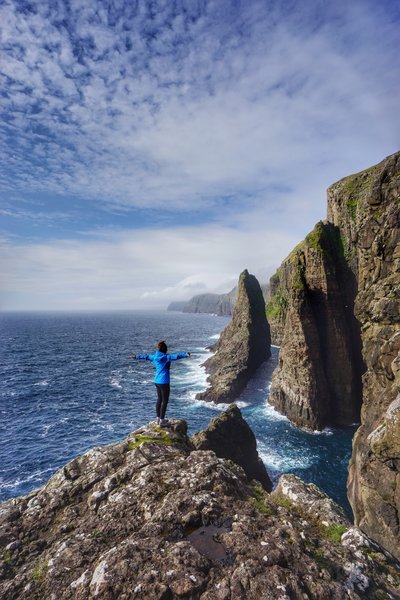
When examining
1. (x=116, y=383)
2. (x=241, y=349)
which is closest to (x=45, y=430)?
(x=116, y=383)

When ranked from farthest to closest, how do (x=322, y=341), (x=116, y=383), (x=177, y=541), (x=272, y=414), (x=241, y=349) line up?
(x=241, y=349)
(x=116, y=383)
(x=272, y=414)
(x=322, y=341)
(x=177, y=541)

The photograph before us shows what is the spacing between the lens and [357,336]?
179 feet

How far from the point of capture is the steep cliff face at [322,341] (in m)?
51.6

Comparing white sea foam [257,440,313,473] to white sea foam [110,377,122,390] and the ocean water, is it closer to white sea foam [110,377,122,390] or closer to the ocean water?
the ocean water

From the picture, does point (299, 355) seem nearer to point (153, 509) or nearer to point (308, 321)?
point (308, 321)

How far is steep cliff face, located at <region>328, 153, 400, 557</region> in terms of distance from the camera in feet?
70.2

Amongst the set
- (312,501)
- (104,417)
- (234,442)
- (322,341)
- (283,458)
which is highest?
(322,341)

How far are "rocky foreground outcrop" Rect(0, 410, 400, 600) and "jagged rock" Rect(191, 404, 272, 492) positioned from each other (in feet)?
82.5

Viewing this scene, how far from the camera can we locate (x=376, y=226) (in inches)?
1149

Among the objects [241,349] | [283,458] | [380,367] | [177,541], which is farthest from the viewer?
[241,349]

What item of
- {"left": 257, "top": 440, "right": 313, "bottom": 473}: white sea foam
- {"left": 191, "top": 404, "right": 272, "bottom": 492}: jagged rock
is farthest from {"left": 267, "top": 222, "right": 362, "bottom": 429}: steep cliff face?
{"left": 191, "top": 404, "right": 272, "bottom": 492}: jagged rock

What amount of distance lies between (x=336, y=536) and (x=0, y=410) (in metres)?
64.8

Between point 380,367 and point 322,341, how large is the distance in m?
28.5

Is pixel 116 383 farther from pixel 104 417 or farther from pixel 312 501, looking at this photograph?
pixel 312 501
